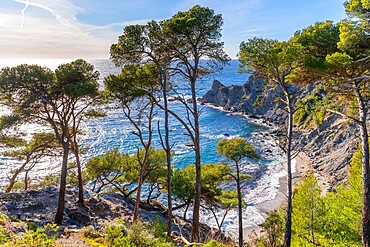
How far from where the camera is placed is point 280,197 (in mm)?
28719

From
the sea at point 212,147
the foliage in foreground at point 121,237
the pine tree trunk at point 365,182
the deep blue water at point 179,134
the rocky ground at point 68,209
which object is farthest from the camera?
the deep blue water at point 179,134

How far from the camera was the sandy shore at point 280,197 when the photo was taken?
22.3m

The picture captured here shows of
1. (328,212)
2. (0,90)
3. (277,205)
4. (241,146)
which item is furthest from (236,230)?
(0,90)

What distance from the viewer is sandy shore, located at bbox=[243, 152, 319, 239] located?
22281 millimetres

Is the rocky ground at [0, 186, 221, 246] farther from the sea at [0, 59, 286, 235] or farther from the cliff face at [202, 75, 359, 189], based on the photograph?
the cliff face at [202, 75, 359, 189]

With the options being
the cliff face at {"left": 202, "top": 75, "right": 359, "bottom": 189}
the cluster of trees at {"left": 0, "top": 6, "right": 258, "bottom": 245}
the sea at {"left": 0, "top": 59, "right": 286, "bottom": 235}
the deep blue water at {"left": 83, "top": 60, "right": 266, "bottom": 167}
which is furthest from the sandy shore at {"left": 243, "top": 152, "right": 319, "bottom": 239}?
the cluster of trees at {"left": 0, "top": 6, "right": 258, "bottom": 245}

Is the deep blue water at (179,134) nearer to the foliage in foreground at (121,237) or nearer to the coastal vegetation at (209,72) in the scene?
the coastal vegetation at (209,72)

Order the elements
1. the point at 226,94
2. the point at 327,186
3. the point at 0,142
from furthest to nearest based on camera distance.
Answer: the point at 226,94 < the point at 327,186 < the point at 0,142

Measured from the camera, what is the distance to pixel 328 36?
28.7 feet

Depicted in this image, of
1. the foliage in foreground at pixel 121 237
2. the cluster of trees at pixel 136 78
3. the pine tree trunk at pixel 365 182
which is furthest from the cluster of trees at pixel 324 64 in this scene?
the foliage in foreground at pixel 121 237

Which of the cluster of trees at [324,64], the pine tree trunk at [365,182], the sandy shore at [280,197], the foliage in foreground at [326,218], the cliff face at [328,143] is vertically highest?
the cluster of trees at [324,64]

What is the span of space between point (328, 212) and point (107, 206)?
38.9 feet

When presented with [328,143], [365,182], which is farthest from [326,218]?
[328,143]

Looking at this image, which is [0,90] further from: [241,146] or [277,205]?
[277,205]
